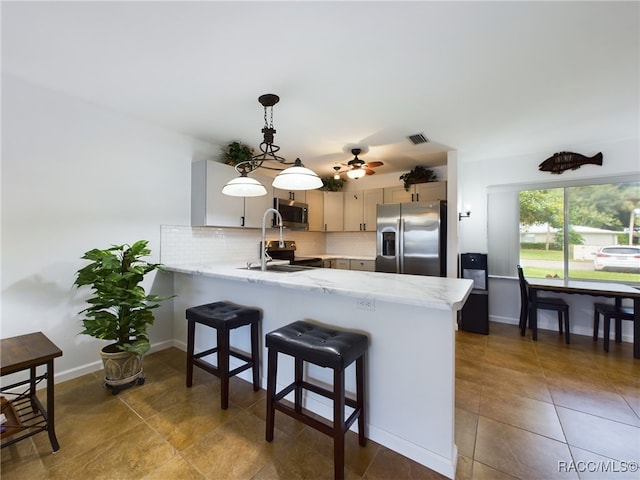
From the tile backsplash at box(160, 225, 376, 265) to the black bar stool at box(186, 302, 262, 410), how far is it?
4.05 ft

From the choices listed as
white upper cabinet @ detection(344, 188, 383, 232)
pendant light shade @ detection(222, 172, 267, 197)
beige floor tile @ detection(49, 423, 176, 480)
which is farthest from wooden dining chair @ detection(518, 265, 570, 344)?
beige floor tile @ detection(49, 423, 176, 480)

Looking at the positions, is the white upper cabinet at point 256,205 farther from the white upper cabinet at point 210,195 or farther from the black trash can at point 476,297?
the black trash can at point 476,297

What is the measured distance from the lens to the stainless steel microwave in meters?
4.30

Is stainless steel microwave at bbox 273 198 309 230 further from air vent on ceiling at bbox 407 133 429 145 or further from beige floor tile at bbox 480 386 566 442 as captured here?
beige floor tile at bbox 480 386 566 442

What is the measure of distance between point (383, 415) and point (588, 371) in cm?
245

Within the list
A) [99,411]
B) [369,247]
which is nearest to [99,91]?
[99,411]

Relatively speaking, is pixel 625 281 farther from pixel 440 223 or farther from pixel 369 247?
pixel 369 247

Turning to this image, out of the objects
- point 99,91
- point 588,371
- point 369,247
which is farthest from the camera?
point 369,247

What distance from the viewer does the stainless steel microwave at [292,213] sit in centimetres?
430

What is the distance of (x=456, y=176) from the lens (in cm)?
378

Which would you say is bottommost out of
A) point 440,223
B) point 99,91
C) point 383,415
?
point 383,415

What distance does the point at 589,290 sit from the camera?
3.24m

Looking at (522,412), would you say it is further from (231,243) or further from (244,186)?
(231,243)

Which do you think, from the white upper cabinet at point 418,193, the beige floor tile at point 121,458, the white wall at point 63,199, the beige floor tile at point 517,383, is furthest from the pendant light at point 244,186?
the white upper cabinet at point 418,193
